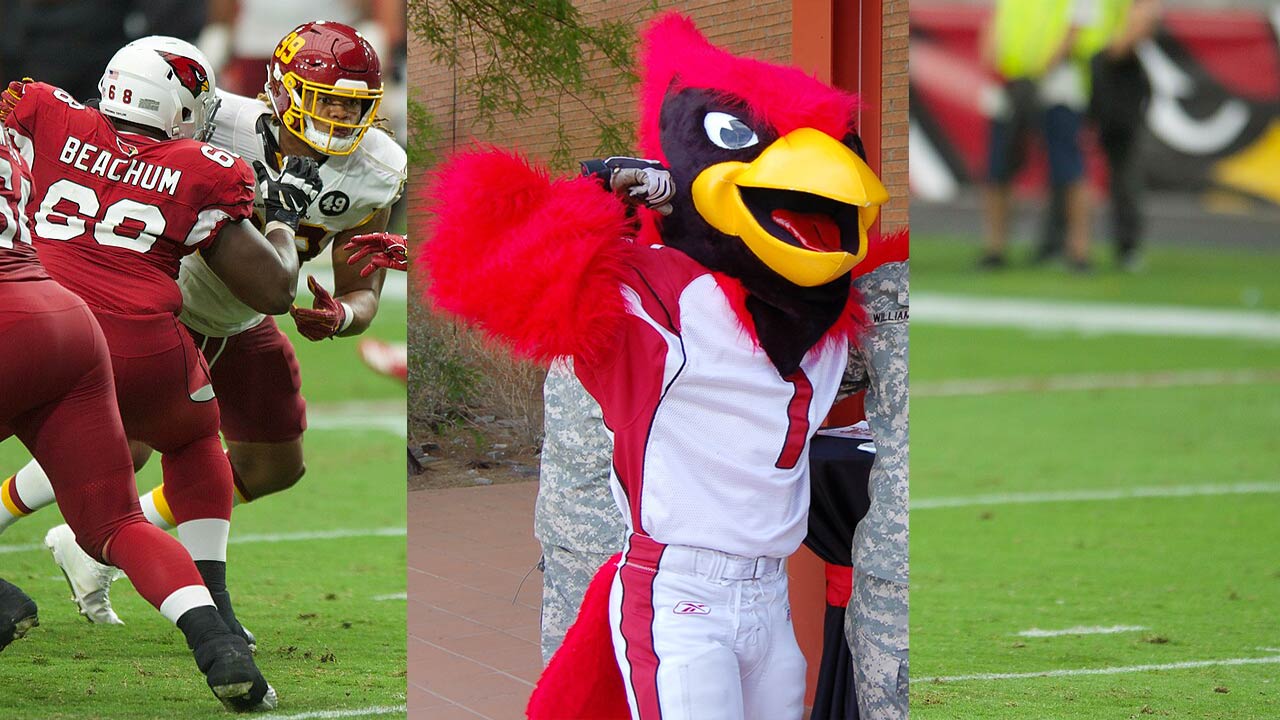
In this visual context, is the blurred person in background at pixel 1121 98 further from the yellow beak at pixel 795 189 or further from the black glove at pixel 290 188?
the black glove at pixel 290 188

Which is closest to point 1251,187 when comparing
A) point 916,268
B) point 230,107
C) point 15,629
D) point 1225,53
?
A: point 1225,53

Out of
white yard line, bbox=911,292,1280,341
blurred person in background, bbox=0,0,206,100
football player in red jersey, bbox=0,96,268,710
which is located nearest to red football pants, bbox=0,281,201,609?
football player in red jersey, bbox=0,96,268,710

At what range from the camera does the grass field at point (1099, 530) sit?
11.0ft

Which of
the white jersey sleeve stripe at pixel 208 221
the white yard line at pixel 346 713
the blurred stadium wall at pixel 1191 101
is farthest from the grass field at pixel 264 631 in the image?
the blurred stadium wall at pixel 1191 101

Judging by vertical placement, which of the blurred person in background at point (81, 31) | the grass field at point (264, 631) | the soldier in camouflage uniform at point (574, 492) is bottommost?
the grass field at point (264, 631)

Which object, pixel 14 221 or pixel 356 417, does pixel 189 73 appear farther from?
pixel 356 417

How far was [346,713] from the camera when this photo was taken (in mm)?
2973

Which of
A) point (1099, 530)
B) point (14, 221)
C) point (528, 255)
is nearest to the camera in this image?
point (528, 255)

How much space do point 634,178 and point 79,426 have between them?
133 cm

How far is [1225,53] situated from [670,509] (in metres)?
0.92

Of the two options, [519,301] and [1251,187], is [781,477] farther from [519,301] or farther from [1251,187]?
[1251,187]

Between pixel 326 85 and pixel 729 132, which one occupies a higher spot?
pixel 326 85

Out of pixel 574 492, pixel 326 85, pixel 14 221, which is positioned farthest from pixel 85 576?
pixel 574 492

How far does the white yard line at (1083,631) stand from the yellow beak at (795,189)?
89.5 inches
